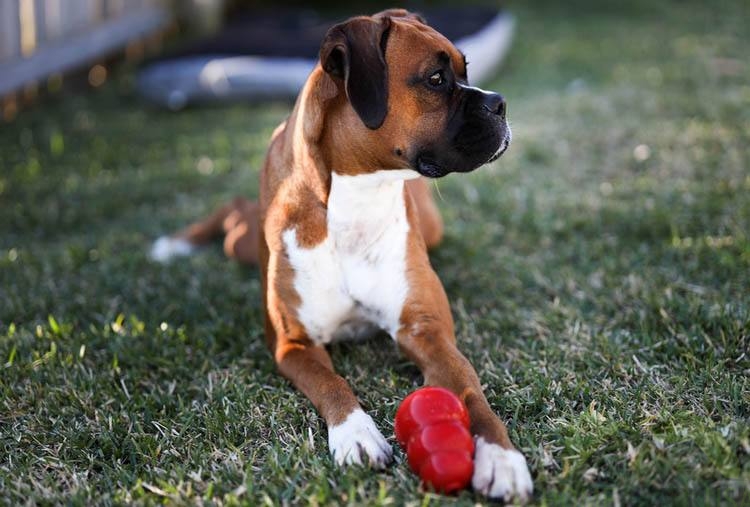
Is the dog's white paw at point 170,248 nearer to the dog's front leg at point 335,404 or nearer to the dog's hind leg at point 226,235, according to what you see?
the dog's hind leg at point 226,235

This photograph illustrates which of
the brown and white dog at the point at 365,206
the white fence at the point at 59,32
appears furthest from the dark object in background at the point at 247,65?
the brown and white dog at the point at 365,206

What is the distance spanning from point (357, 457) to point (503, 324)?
4.17 ft

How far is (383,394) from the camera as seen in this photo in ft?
10.5

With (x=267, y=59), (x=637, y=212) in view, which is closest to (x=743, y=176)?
(x=637, y=212)

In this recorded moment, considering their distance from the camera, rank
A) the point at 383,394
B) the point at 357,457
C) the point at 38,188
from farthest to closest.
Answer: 1. the point at 38,188
2. the point at 383,394
3. the point at 357,457

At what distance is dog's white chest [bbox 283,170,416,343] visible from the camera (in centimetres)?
324

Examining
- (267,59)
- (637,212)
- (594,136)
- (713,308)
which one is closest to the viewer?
(713,308)

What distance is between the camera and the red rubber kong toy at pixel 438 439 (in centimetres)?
247

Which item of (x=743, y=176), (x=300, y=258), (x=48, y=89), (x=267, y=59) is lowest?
(x=48, y=89)

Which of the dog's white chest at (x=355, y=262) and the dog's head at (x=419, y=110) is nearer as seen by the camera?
the dog's head at (x=419, y=110)

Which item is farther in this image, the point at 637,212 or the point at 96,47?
the point at 96,47

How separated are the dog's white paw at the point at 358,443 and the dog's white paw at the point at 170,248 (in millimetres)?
2290

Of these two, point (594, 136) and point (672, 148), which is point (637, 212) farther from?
point (594, 136)

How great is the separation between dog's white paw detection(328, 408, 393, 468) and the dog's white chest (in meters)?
0.59
